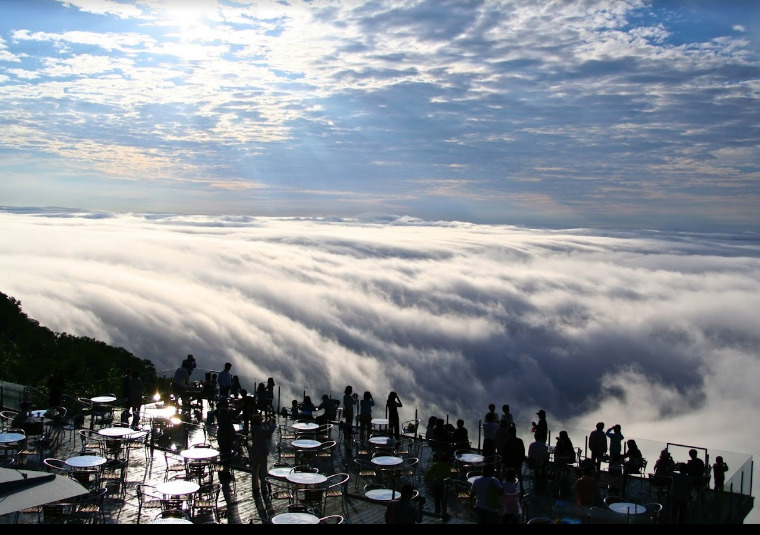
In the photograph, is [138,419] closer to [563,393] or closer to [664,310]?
[563,393]

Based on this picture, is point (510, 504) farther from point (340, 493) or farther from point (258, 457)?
point (258, 457)

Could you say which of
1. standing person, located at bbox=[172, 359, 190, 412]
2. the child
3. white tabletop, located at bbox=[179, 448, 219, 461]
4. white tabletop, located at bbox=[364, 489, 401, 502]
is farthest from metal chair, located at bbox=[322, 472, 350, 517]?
standing person, located at bbox=[172, 359, 190, 412]

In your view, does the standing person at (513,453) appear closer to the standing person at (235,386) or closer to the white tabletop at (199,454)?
the white tabletop at (199,454)

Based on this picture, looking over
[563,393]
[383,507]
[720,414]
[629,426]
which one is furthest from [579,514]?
[720,414]

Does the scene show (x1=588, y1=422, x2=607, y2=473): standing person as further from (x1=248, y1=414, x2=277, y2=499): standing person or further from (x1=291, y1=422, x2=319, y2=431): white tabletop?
(x1=248, y1=414, x2=277, y2=499): standing person

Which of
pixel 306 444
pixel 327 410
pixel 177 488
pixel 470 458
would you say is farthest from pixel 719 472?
pixel 177 488

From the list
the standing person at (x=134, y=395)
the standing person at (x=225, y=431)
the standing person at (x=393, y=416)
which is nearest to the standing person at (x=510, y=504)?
the standing person at (x=225, y=431)
